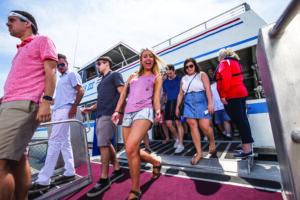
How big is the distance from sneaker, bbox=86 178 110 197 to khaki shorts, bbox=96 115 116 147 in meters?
0.49

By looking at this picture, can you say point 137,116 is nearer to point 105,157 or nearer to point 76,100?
point 105,157

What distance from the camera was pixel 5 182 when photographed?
1037 millimetres

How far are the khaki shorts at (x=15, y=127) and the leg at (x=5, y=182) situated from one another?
7 cm

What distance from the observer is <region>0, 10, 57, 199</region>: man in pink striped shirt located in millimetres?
1080

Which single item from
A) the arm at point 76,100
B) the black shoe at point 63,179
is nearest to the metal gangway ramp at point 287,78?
the arm at point 76,100

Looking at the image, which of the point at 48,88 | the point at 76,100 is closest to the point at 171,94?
the point at 76,100

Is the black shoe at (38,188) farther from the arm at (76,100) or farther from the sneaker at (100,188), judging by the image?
the arm at (76,100)

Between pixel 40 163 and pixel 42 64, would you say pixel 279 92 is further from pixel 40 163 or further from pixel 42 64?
pixel 40 163

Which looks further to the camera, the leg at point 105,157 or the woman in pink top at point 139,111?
the leg at point 105,157

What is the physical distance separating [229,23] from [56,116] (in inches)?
188

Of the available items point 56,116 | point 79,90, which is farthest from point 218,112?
point 56,116

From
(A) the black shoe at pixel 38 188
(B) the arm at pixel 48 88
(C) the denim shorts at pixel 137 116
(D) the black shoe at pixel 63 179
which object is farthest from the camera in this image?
(D) the black shoe at pixel 63 179

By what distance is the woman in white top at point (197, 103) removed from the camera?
7.68 feet

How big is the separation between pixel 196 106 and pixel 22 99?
2264 millimetres
